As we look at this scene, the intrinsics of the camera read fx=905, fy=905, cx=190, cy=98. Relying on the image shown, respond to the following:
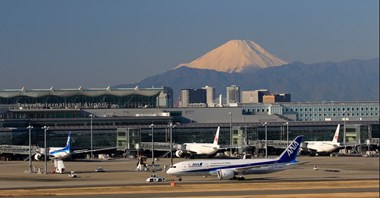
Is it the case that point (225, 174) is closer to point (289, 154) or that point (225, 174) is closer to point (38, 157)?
point (289, 154)

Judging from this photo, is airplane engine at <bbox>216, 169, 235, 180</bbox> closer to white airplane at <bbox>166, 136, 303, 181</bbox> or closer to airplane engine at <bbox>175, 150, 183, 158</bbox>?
white airplane at <bbox>166, 136, 303, 181</bbox>

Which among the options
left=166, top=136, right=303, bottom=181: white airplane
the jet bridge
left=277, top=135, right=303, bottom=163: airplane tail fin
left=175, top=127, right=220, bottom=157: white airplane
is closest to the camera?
left=166, top=136, right=303, bottom=181: white airplane

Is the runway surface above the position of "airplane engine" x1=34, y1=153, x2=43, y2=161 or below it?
below

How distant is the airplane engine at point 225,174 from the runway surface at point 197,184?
4.89 feet

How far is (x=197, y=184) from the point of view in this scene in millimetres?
112750

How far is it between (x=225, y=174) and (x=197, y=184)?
29.9 feet

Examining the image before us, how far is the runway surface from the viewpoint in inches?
3827

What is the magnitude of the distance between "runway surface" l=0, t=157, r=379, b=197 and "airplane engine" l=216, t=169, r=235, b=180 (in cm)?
149

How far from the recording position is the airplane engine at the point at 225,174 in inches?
4764

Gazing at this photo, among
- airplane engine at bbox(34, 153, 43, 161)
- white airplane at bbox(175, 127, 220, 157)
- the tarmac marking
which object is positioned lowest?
the tarmac marking

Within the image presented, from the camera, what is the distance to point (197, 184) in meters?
113

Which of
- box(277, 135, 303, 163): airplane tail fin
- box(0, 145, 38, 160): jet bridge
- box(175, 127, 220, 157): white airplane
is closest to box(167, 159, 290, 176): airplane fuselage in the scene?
box(277, 135, 303, 163): airplane tail fin

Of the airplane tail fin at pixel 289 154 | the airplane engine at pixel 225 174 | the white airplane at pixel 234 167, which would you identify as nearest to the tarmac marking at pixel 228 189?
→ the airplane engine at pixel 225 174

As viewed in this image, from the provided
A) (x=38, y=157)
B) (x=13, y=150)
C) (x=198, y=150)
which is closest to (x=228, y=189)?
(x=38, y=157)
